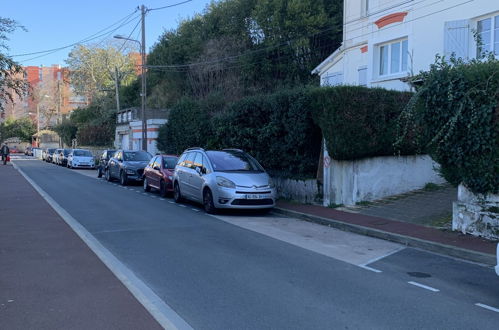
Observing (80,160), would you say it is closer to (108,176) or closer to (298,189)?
(108,176)

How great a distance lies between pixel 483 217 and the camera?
357 inches

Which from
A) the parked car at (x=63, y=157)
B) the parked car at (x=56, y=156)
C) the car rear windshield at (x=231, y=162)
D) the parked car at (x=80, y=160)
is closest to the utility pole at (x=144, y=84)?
the parked car at (x=80, y=160)

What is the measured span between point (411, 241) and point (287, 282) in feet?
12.3

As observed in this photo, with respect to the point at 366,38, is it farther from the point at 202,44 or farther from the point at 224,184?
the point at 202,44

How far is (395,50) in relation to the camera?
18.4 metres

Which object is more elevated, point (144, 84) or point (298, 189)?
point (144, 84)

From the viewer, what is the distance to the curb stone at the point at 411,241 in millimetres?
7842

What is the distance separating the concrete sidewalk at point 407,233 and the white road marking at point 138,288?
17.6ft

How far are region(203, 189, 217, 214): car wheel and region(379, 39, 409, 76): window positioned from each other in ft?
30.8

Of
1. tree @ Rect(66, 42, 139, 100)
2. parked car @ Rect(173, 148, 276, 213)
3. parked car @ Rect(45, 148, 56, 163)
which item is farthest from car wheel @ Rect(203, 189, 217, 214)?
tree @ Rect(66, 42, 139, 100)

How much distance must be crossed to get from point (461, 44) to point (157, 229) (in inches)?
454

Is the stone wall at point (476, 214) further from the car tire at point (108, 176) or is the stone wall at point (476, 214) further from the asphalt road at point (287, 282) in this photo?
the car tire at point (108, 176)

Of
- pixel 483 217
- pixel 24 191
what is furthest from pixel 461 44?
pixel 24 191

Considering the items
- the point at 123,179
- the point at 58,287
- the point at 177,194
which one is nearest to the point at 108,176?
the point at 123,179
